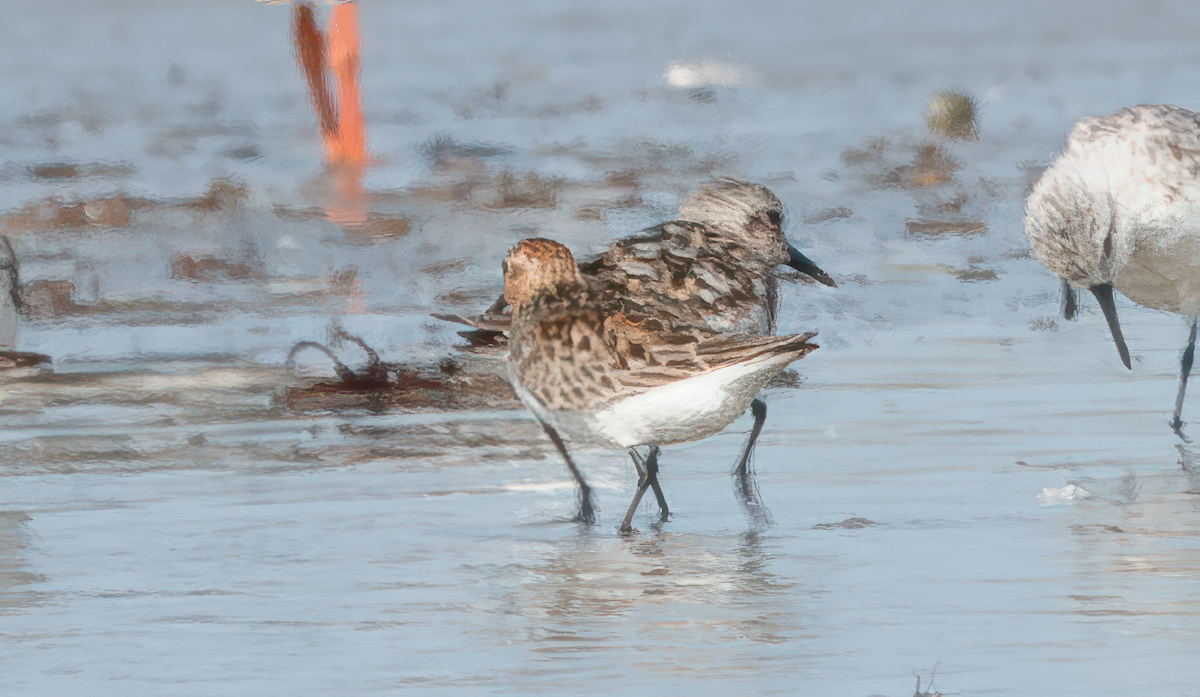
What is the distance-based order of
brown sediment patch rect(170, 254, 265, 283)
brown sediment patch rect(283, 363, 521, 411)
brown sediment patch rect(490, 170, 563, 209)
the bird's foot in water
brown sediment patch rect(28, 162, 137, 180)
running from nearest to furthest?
the bird's foot in water < brown sediment patch rect(283, 363, 521, 411) < brown sediment patch rect(170, 254, 265, 283) < brown sediment patch rect(28, 162, 137, 180) < brown sediment patch rect(490, 170, 563, 209)

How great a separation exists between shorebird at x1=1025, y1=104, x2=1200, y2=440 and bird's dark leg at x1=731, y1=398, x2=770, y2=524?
106 cm

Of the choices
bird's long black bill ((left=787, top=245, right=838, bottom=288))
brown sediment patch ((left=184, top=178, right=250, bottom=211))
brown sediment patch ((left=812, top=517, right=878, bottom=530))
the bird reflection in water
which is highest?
brown sediment patch ((left=184, top=178, right=250, bottom=211))

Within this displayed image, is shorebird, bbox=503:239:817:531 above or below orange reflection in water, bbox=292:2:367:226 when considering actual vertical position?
below

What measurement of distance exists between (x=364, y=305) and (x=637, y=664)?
2.59 metres

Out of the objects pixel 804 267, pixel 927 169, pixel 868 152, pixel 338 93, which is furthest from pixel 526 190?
pixel 804 267

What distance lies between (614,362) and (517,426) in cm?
106

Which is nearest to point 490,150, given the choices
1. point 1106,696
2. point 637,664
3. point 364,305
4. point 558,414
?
point 364,305

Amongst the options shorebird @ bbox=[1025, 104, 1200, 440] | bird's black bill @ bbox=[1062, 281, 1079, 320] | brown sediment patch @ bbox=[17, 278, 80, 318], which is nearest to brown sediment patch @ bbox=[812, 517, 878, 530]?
shorebird @ bbox=[1025, 104, 1200, 440]

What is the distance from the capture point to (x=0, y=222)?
4.62 meters

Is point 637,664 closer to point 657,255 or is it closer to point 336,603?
point 336,603

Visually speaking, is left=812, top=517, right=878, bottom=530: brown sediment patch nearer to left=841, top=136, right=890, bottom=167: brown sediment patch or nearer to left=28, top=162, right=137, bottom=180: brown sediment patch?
left=841, top=136, right=890, bottom=167: brown sediment patch

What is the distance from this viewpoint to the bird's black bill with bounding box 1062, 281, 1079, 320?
383 centimetres

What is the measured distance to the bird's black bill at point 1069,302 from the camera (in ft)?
12.6

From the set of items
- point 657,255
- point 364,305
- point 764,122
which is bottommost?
point 364,305
